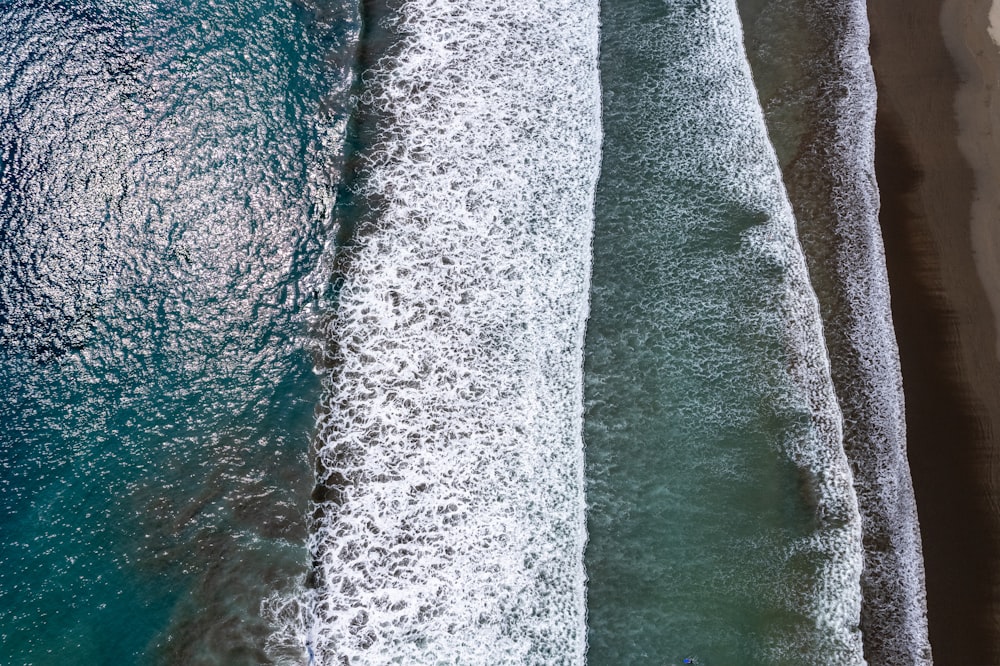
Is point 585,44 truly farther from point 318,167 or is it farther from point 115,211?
point 115,211

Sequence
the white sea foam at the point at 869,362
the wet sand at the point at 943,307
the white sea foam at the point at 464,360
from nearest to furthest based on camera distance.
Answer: the white sea foam at the point at 464,360 → the white sea foam at the point at 869,362 → the wet sand at the point at 943,307

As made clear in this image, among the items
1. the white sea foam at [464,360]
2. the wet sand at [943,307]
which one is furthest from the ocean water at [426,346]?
the wet sand at [943,307]

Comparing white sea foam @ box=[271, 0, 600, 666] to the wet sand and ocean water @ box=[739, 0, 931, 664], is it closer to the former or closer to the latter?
ocean water @ box=[739, 0, 931, 664]

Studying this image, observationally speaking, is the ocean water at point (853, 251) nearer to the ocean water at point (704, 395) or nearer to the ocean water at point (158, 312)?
the ocean water at point (704, 395)

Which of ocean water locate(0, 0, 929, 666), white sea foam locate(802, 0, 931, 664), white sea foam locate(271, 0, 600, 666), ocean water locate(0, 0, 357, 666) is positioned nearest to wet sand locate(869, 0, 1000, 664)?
white sea foam locate(802, 0, 931, 664)

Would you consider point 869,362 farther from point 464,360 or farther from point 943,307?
point 464,360

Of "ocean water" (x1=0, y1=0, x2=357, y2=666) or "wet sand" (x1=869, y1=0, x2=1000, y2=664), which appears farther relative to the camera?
"wet sand" (x1=869, y1=0, x2=1000, y2=664)

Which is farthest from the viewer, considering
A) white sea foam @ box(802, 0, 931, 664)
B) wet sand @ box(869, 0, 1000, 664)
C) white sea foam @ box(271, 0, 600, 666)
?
wet sand @ box(869, 0, 1000, 664)
